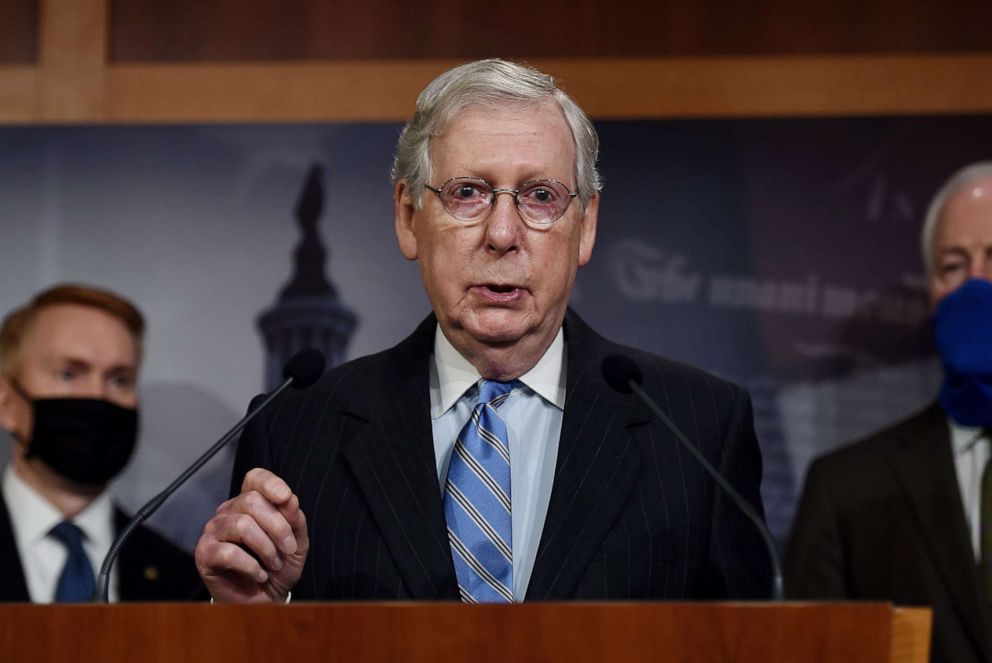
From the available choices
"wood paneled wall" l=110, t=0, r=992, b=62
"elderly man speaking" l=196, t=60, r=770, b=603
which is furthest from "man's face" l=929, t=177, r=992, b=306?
"elderly man speaking" l=196, t=60, r=770, b=603

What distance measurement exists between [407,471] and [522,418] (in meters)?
0.21

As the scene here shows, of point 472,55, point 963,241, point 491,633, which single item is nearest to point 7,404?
point 472,55

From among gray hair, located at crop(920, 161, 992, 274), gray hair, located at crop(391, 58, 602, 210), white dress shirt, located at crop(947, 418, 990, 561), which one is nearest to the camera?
gray hair, located at crop(391, 58, 602, 210)

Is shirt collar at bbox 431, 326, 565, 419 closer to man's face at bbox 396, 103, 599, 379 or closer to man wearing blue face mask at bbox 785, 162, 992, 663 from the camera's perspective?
man's face at bbox 396, 103, 599, 379

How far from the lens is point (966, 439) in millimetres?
3383

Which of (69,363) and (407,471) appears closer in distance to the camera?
(407,471)

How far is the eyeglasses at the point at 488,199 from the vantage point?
2.18 metres

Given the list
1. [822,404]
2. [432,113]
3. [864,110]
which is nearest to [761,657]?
[432,113]

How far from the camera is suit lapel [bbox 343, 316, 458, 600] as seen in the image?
1974mm

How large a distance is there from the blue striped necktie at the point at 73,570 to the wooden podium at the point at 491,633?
2.09m

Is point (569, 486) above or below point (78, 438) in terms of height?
below

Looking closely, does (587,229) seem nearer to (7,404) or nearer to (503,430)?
(503,430)

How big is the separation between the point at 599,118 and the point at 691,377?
180 centimetres

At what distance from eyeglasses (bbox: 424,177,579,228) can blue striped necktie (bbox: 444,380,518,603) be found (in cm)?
26
